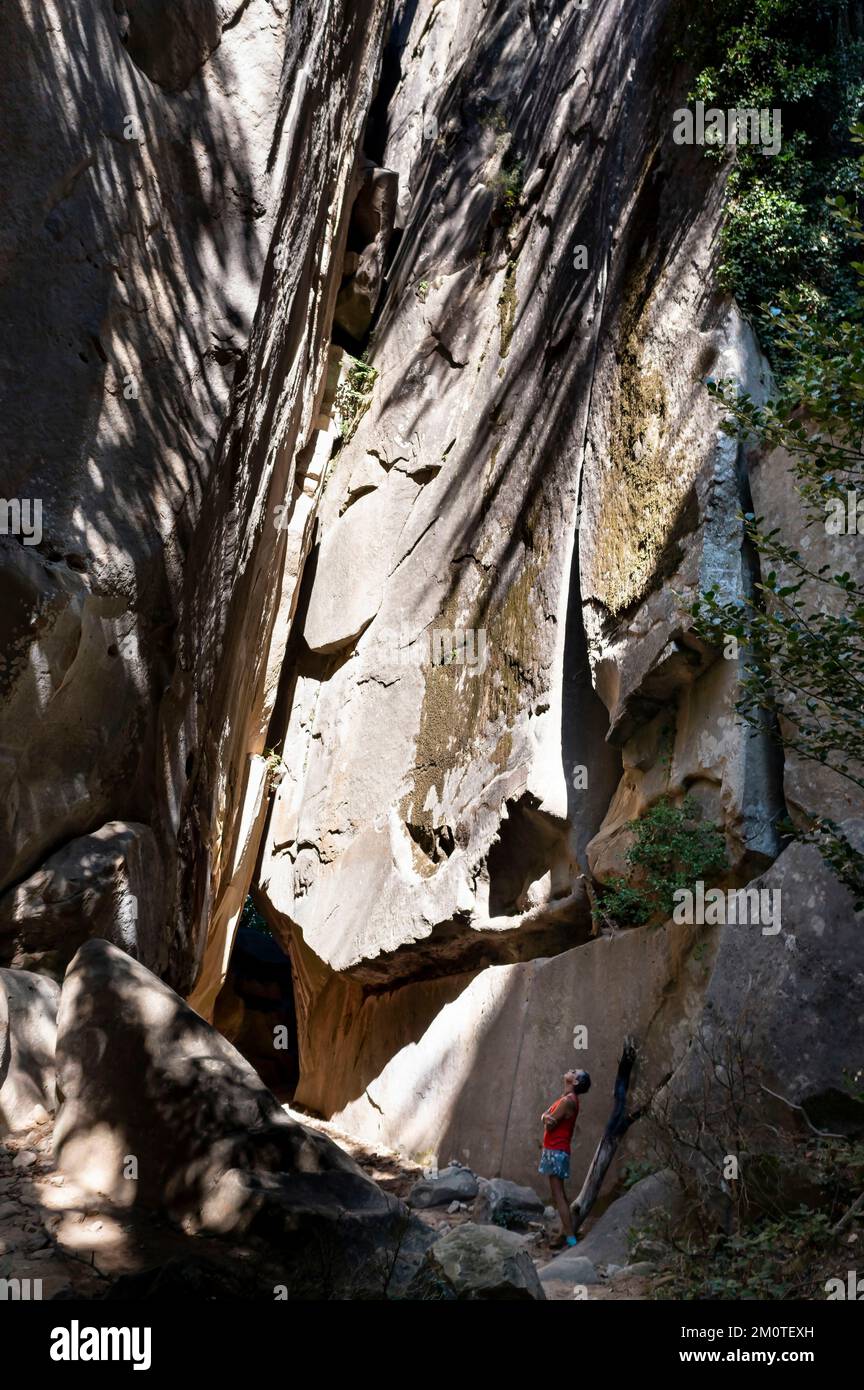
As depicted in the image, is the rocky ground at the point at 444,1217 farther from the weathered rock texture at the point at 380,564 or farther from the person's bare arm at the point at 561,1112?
the person's bare arm at the point at 561,1112

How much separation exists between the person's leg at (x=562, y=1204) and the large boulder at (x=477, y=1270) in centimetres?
264

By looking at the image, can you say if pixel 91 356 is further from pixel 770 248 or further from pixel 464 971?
pixel 464 971

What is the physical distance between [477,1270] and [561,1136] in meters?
3.06

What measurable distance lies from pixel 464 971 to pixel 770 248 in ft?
21.2

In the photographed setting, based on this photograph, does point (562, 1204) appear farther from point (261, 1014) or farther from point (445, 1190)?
point (261, 1014)

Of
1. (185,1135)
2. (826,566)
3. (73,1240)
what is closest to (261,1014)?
(185,1135)

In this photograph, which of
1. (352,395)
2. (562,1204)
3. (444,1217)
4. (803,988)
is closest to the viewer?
(803,988)

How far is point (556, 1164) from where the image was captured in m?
6.58

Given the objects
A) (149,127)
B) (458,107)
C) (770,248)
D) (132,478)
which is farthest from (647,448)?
(458,107)

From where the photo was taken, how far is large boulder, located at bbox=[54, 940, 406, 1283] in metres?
4.00

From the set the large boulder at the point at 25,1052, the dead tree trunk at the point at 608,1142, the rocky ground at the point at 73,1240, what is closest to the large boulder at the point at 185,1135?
the rocky ground at the point at 73,1240

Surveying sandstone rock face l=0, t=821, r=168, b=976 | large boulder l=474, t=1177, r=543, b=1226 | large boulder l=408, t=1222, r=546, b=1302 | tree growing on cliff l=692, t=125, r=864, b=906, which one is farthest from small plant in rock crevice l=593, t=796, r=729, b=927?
large boulder l=408, t=1222, r=546, b=1302

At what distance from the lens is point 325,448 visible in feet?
46.1
